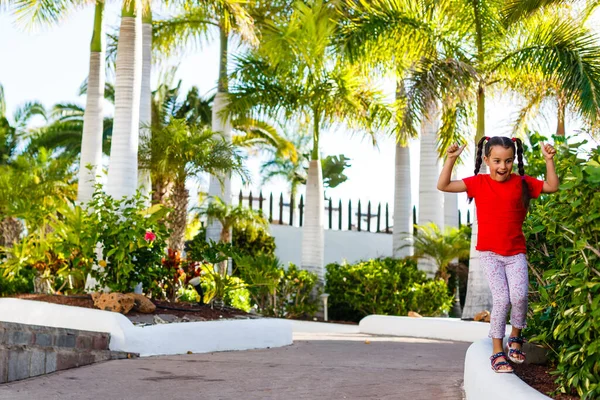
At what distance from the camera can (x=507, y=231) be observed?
15.6 feet

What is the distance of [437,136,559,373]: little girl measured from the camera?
473 cm

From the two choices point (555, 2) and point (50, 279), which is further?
point (555, 2)

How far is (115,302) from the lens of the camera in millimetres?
9594

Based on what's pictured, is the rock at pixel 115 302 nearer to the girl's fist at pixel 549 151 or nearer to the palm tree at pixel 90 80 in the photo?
the palm tree at pixel 90 80

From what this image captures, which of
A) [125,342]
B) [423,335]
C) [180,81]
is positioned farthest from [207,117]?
[125,342]

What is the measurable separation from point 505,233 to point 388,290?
40.5 ft

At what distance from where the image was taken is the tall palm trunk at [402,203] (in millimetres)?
19156

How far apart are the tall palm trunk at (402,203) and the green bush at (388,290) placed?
1401 mm

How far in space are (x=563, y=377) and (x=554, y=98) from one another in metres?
13.7

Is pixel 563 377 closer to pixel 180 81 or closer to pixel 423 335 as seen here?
pixel 423 335

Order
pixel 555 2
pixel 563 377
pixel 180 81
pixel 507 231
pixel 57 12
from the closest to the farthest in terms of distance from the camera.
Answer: pixel 563 377, pixel 507 231, pixel 57 12, pixel 555 2, pixel 180 81

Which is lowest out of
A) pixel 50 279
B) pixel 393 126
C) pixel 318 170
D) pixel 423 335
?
pixel 423 335

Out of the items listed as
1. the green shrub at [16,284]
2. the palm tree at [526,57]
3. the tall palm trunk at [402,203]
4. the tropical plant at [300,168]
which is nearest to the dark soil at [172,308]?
the green shrub at [16,284]

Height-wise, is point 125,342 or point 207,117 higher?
point 207,117
